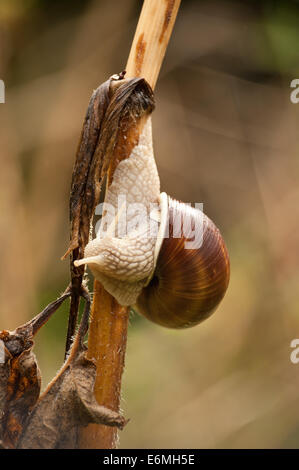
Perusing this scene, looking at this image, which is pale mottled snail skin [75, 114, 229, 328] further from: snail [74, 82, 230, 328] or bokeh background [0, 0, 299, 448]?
bokeh background [0, 0, 299, 448]

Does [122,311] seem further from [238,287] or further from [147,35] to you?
[238,287]

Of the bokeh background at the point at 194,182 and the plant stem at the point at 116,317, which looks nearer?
the plant stem at the point at 116,317

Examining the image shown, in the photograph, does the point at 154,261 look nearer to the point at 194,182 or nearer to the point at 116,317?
the point at 116,317

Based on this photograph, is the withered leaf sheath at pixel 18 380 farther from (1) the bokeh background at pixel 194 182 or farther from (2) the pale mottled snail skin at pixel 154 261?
(1) the bokeh background at pixel 194 182

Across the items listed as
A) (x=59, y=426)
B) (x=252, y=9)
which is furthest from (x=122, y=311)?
(x=252, y=9)

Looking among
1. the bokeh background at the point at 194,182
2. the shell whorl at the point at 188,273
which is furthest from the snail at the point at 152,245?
the bokeh background at the point at 194,182

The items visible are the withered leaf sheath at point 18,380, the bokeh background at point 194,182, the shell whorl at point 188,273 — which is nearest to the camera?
the withered leaf sheath at point 18,380
